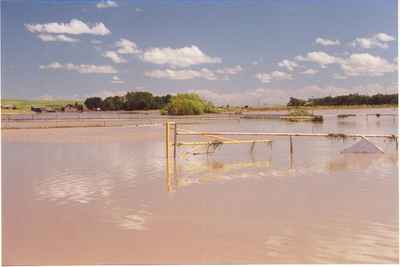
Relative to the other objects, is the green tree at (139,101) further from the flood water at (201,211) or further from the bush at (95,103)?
the flood water at (201,211)

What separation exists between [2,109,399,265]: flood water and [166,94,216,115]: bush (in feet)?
93.6

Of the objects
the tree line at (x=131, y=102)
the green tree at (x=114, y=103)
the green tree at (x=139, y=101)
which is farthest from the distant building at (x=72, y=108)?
the green tree at (x=139, y=101)

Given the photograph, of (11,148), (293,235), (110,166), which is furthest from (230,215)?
(11,148)

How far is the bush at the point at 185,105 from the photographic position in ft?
127

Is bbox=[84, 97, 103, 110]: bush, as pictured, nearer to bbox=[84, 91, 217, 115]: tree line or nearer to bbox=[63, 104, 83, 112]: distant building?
bbox=[84, 91, 217, 115]: tree line

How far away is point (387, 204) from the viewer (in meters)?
6.05

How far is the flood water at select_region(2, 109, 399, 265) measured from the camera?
4520mm

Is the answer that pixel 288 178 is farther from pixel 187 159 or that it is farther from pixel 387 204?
pixel 187 159

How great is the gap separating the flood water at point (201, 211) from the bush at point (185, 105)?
93.6 feet

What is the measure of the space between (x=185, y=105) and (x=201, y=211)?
33.0 meters

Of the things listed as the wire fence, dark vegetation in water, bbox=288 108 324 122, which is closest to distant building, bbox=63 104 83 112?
the wire fence

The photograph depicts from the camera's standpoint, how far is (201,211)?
5.89m

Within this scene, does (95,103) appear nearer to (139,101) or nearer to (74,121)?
(139,101)

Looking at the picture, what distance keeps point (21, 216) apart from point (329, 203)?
3783 millimetres
